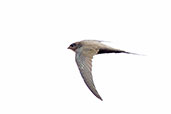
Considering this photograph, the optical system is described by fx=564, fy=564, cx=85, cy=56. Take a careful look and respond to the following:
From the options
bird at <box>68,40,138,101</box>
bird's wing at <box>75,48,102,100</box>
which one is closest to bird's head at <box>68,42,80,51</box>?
bird at <box>68,40,138,101</box>

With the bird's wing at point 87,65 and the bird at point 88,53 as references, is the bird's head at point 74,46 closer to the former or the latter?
the bird at point 88,53

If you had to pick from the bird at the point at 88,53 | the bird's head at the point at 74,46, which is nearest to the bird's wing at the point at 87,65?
the bird at the point at 88,53

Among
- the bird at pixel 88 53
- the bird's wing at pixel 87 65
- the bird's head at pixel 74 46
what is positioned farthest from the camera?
the bird's head at pixel 74 46

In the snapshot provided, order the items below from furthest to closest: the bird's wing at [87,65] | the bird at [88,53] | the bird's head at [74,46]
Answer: the bird's head at [74,46], the bird at [88,53], the bird's wing at [87,65]

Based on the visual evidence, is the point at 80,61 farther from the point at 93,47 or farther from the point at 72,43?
the point at 72,43

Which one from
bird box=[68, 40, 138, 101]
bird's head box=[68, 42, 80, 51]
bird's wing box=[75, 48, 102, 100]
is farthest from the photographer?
bird's head box=[68, 42, 80, 51]

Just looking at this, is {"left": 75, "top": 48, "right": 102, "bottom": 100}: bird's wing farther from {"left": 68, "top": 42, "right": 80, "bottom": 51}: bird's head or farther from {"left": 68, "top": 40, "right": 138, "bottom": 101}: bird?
{"left": 68, "top": 42, "right": 80, "bottom": 51}: bird's head

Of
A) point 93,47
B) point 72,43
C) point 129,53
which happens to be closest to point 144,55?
point 129,53

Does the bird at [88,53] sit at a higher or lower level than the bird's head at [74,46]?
lower

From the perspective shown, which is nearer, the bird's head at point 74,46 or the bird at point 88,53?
the bird at point 88,53
